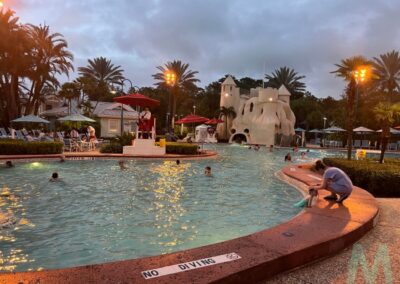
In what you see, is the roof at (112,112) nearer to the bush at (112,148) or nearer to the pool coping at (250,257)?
the bush at (112,148)

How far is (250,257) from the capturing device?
3.69 meters

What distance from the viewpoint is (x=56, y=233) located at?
6152mm

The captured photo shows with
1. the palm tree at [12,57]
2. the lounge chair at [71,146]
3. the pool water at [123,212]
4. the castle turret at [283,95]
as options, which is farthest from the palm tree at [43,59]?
the castle turret at [283,95]

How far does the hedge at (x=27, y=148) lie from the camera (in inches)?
659

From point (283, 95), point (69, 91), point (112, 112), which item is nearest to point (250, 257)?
point (69, 91)

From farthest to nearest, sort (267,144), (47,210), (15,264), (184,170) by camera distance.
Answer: (267,144), (184,170), (47,210), (15,264)

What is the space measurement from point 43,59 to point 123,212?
32.8 metres

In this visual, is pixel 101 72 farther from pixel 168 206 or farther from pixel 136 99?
pixel 168 206

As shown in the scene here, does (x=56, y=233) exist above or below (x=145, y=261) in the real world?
below

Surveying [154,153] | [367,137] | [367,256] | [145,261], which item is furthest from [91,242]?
[367,137]

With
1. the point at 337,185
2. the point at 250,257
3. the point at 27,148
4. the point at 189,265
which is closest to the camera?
the point at 189,265

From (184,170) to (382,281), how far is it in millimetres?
11953

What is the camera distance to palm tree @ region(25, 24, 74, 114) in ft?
113

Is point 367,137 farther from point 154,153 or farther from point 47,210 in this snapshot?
point 47,210
